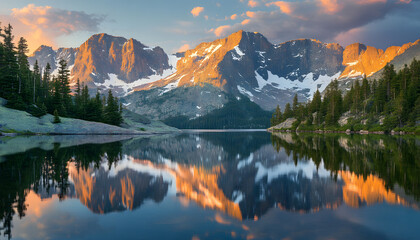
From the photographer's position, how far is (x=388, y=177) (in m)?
17.2

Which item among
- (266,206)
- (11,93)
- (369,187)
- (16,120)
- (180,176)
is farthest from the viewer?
(11,93)

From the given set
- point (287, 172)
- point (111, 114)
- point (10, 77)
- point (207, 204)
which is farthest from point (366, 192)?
point (111, 114)

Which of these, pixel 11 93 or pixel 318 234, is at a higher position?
pixel 11 93

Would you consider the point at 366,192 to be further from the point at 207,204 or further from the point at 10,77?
the point at 10,77

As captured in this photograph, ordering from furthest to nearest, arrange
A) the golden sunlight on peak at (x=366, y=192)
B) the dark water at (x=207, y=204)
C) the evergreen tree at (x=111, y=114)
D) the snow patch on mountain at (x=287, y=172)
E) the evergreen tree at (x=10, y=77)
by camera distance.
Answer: the evergreen tree at (x=111, y=114), the evergreen tree at (x=10, y=77), the snow patch on mountain at (x=287, y=172), the golden sunlight on peak at (x=366, y=192), the dark water at (x=207, y=204)

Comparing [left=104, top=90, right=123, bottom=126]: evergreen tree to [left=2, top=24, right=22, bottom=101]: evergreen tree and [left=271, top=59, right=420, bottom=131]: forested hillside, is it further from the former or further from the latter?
[left=271, top=59, right=420, bottom=131]: forested hillside

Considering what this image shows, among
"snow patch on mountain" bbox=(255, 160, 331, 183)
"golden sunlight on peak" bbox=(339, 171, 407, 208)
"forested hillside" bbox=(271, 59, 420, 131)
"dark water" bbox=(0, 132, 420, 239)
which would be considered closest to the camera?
"dark water" bbox=(0, 132, 420, 239)

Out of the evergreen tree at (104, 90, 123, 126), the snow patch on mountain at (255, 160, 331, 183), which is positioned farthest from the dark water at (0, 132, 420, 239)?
the evergreen tree at (104, 90, 123, 126)

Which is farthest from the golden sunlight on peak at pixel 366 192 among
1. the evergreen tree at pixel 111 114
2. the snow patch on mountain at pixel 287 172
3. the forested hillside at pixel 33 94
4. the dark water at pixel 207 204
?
the evergreen tree at pixel 111 114

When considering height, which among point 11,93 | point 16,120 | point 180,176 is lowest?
point 180,176

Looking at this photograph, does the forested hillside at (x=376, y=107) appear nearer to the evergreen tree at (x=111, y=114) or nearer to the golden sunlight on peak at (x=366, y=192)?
the golden sunlight on peak at (x=366, y=192)

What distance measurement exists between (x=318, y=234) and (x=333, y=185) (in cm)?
780

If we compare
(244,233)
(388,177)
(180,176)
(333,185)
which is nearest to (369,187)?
(333,185)

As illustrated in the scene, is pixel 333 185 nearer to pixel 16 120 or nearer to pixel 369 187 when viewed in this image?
pixel 369 187
